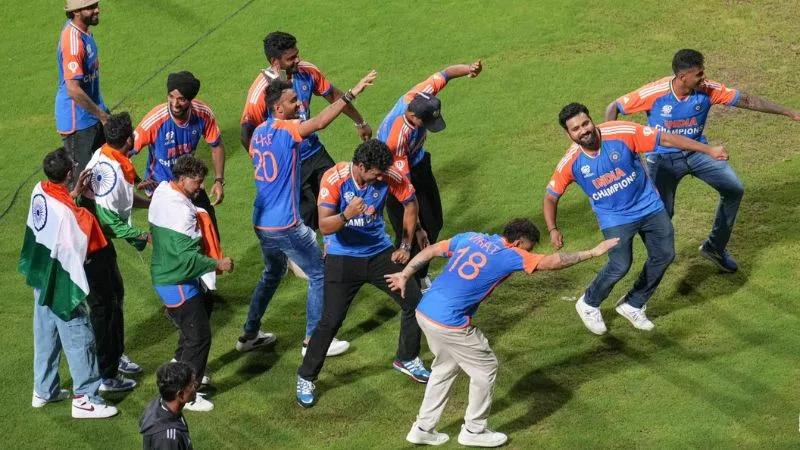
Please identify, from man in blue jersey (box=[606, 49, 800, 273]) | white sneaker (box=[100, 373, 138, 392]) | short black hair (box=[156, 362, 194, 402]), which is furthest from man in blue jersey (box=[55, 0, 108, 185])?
man in blue jersey (box=[606, 49, 800, 273])

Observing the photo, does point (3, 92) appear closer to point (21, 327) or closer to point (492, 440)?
point (21, 327)

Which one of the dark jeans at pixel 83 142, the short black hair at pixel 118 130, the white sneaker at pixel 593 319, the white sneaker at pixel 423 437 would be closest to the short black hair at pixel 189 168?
the short black hair at pixel 118 130

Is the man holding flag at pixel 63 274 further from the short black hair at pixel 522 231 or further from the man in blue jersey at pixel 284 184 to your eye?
the short black hair at pixel 522 231

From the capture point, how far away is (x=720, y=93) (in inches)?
406

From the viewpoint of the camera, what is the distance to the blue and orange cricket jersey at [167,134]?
10.0 meters

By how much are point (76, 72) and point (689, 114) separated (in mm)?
5528

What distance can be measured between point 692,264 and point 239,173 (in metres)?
5.08

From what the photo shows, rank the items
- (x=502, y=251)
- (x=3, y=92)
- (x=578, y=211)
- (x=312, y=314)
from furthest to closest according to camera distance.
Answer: (x=3, y=92)
(x=578, y=211)
(x=312, y=314)
(x=502, y=251)

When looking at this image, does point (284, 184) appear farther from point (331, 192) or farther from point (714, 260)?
point (714, 260)

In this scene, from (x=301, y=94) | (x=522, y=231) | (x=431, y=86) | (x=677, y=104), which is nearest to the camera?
(x=522, y=231)

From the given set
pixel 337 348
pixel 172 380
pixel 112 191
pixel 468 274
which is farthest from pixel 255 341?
pixel 172 380

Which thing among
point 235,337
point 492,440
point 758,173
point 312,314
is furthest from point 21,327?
point 758,173

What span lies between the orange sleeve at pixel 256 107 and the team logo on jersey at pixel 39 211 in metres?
2.38

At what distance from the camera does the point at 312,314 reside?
962 cm
